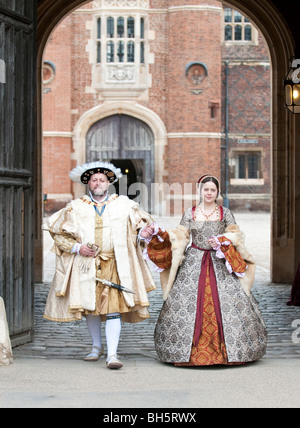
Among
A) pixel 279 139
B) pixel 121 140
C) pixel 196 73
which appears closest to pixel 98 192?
pixel 279 139

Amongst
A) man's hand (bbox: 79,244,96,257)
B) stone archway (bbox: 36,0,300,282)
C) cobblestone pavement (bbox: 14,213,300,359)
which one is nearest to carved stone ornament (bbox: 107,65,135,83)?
stone archway (bbox: 36,0,300,282)

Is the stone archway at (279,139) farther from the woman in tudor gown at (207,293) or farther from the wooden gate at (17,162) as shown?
the woman in tudor gown at (207,293)

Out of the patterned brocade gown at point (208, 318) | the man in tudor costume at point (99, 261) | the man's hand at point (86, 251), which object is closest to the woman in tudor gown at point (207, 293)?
the patterned brocade gown at point (208, 318)

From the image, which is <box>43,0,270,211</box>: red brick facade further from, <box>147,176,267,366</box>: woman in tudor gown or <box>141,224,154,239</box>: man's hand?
<box>141,224,154,239</box>: man's hand

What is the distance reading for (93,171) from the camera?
19.8ft

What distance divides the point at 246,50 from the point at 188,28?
4508mm

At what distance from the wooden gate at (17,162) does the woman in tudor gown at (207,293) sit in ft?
4.54

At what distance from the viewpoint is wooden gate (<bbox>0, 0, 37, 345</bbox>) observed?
6512 millimetres

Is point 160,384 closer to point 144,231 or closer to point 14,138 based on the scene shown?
point 144,231

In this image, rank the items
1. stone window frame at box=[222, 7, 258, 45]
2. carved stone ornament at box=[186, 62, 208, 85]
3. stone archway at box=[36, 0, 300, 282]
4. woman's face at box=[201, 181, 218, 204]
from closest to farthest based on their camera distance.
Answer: woman's face at box=[201, 181, 218, 204], stone archway at box=[36, 0, 300, 282], carved stone ornament at box=[186, 62, 208, 85], stone window frame at box=[222, 7, 258, 45]

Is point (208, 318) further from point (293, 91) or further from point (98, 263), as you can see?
point (293, 91)

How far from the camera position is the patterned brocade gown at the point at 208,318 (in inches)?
224

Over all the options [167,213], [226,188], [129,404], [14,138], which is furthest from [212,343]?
[226,188]

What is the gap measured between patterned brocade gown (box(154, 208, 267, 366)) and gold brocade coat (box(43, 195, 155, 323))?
0.29m
